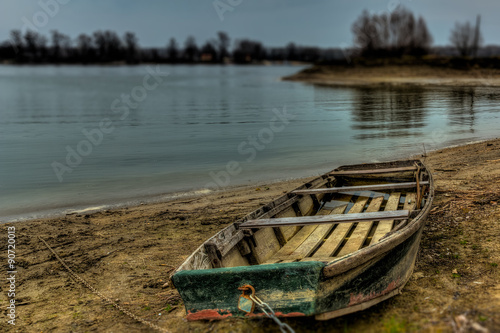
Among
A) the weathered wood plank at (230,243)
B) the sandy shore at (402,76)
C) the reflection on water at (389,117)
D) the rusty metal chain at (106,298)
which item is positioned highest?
the sandy shore at (402,76)

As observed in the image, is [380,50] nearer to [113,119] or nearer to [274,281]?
[113,119]

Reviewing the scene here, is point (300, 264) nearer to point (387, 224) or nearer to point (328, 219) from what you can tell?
point (328, 219)

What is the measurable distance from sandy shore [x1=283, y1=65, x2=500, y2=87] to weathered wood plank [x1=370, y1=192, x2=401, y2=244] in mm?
38615

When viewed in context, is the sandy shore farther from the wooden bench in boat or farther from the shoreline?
the wooden bench in boat

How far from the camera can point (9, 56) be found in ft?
527

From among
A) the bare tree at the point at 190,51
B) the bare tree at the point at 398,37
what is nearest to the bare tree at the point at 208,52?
the bare tree at the point at 190,51

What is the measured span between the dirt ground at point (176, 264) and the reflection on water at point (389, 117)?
28.6 ft

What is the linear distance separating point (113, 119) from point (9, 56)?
538ft

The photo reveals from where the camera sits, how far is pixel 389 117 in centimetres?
2231

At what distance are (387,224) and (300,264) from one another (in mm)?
2401

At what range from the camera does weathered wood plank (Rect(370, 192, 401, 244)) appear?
16.8 ft

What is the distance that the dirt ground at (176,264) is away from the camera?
4.00m

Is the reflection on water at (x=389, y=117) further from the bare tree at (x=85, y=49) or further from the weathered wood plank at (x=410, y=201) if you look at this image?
the bare tree at (x=85, y=49)

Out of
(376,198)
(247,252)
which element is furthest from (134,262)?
(376,198)
